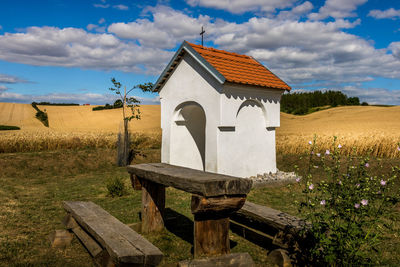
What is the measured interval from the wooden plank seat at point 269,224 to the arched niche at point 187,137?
6.04 metres

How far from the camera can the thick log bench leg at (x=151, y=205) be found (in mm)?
5895

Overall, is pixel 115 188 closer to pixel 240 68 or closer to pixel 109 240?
pixel 109 240

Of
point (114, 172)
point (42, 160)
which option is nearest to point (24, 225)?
point (114, 172)

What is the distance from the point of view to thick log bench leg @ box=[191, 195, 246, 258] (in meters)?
4.07

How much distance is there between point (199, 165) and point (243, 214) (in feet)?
23.7

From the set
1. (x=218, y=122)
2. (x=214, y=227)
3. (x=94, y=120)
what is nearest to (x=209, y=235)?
(x=214, y=227)

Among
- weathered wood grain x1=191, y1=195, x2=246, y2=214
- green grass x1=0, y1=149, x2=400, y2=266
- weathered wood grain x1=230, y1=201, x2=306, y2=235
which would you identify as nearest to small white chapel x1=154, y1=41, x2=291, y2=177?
green grass x1=0, y1=149, x2=400, y2=266

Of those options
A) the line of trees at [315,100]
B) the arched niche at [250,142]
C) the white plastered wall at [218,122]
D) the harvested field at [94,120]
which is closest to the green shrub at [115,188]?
the white plastered wall at [218,122]

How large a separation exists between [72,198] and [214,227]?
629 cm

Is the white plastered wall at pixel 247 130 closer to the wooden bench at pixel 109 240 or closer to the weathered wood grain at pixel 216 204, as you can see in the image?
the wooden bench at pixel 109 240

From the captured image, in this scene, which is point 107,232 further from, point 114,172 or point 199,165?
point 114,172

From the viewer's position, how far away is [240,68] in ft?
37.0

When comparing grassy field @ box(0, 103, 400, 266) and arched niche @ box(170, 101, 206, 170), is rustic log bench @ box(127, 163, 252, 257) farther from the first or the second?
arched niche @ box(170, 101, 206, 170)

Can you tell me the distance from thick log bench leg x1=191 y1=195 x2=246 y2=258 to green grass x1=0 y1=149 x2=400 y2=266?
0.79 meters
